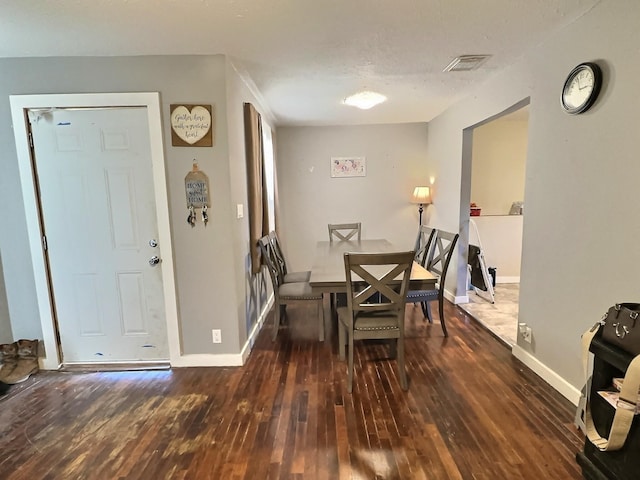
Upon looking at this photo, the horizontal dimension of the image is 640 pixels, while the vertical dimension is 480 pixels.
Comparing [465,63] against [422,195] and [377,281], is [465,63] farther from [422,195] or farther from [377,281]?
[422,195]

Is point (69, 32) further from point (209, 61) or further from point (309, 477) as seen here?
point (309, 477)

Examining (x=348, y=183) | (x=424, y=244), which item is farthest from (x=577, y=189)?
(x=348, y=183)

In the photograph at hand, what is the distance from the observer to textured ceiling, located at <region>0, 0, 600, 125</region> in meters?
1.76

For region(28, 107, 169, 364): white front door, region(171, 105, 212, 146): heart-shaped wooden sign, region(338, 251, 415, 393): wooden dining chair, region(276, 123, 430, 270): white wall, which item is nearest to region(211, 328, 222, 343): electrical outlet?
region(28, 107, 169, 364): white front door

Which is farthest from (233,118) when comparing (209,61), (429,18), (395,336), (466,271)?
(466,271)

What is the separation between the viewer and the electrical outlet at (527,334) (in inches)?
98.4

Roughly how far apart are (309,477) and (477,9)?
2.59 meters

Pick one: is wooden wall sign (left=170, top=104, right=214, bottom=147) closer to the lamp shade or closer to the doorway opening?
the lamp shade

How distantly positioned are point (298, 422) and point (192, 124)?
213cm

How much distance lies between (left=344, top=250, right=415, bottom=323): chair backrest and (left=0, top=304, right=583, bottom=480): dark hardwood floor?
586 millimetres

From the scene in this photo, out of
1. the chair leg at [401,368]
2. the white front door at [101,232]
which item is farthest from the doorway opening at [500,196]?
the white front door at [101,232]


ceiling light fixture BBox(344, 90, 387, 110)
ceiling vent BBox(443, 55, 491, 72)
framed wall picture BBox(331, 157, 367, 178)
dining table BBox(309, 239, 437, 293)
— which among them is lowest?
A: dining table BBox(309, 239, 437, 293)

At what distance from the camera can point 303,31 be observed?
2027 millimetres

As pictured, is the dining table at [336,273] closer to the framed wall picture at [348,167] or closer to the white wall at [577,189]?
the white wall at [577,189]
